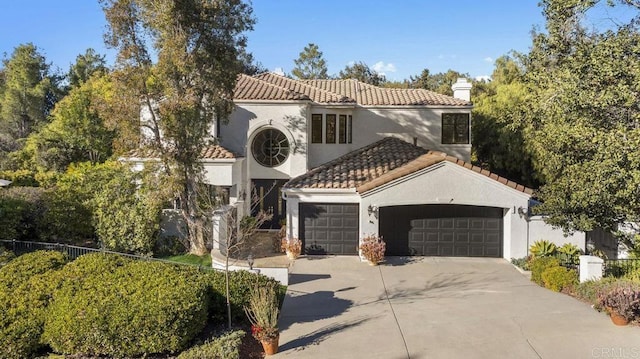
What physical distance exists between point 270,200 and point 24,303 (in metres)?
14.4

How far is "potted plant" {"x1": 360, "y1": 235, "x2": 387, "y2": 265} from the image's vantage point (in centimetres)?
1797

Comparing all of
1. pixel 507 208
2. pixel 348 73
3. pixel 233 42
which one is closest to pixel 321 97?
pixel 233 42

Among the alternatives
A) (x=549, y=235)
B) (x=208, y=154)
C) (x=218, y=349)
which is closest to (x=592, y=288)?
(x=549, y=235)

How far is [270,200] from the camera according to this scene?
2445 cm

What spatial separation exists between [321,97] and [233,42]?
7.73 meters

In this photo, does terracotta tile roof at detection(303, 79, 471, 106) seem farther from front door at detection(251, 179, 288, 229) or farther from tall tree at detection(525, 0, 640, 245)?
tall tree at detection(525, 0, 640, 245)

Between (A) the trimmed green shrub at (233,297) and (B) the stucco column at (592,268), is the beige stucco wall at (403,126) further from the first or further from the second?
(A) the trimmed green shrub at (233,297)

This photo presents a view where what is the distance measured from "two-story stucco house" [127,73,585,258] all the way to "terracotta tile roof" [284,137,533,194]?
5 centimetres

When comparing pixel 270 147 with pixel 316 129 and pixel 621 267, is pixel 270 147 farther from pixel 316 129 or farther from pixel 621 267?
pixel 621 267

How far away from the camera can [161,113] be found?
17.2m

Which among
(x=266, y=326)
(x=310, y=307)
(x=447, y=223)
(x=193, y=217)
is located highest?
(x=193, y=217)

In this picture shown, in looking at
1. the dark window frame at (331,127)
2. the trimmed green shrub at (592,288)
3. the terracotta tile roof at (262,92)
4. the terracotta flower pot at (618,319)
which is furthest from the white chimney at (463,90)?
the terracotta flower pot at (618,319)

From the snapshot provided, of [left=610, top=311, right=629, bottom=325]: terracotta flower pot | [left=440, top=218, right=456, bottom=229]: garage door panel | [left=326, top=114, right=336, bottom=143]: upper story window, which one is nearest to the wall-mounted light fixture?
[left=440, top=218, right=456, bottom=229]: garage door panel

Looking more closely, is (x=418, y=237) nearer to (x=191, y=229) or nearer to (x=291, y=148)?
(x=291, y=148)
